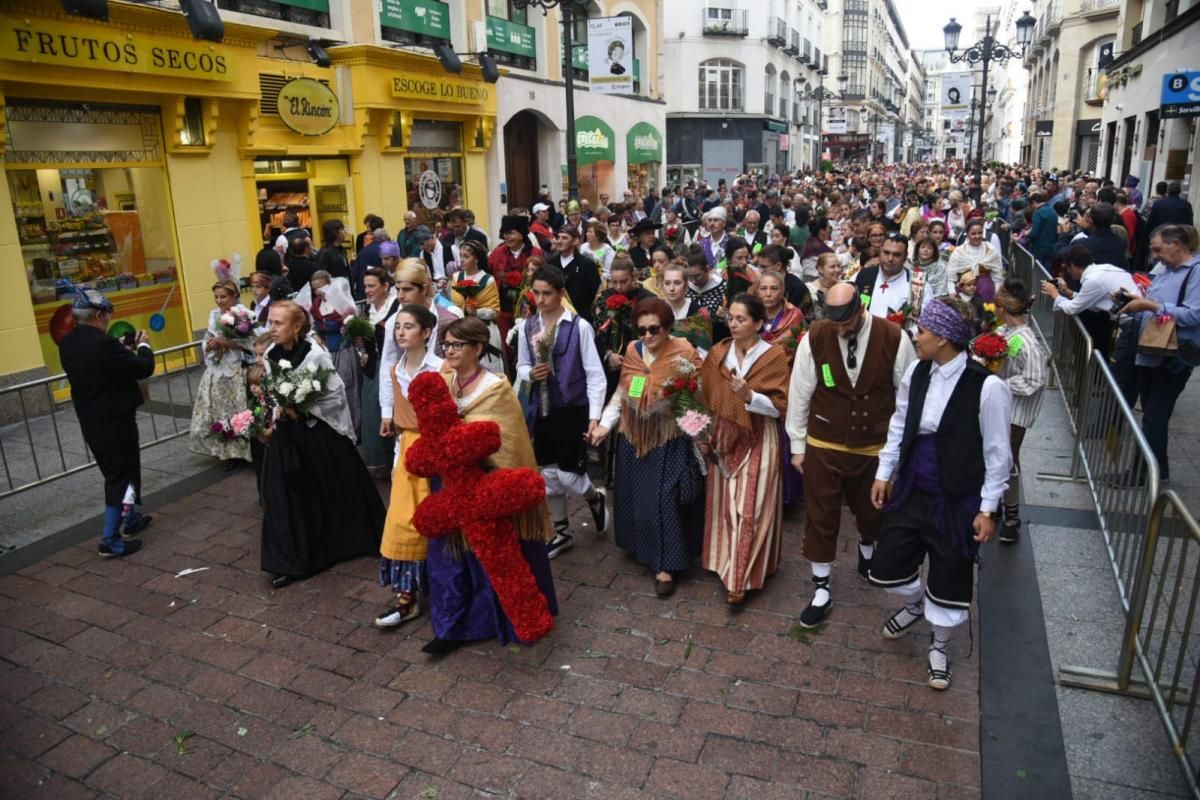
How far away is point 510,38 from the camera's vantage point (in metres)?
19.0

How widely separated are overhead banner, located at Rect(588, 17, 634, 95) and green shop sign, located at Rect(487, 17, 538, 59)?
7.43ft

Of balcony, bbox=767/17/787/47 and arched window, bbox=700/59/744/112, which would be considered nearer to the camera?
arched window, bbox=700/59/744/112

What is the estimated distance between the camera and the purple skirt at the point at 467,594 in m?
4.64

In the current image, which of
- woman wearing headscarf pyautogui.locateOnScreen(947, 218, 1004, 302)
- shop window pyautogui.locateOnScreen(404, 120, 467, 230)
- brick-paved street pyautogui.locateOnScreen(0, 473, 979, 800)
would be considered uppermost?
shop window pyautogui.locateOnScreen(404, 120, 467, 230)

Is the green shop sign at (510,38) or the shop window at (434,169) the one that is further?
the green shop sign at (510,38)

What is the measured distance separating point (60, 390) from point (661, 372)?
8.33m

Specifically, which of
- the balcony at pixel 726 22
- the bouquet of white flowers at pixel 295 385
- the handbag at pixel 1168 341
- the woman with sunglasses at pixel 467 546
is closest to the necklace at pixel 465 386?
the woman with sunglasses at pixel 467 546

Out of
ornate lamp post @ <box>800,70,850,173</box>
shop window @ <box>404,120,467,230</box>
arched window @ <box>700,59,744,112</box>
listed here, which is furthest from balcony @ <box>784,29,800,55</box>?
shop window @ <box>404,120,467,230</box>

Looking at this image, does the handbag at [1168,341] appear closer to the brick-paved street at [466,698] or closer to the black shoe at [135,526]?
the brick-paved street at [466,698]

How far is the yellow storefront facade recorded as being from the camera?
9445 millimetres

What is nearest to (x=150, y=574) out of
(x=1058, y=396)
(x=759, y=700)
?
(x=759, y=700)

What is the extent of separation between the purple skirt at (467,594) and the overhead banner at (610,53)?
48.2 ft

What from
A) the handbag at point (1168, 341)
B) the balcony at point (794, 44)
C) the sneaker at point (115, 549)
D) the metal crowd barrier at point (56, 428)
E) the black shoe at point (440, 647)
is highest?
the balcony at point (794, 44)

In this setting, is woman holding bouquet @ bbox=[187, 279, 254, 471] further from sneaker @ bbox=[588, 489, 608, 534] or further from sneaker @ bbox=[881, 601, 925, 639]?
sneaker @ bbox=[881, 601, 925, 639]
